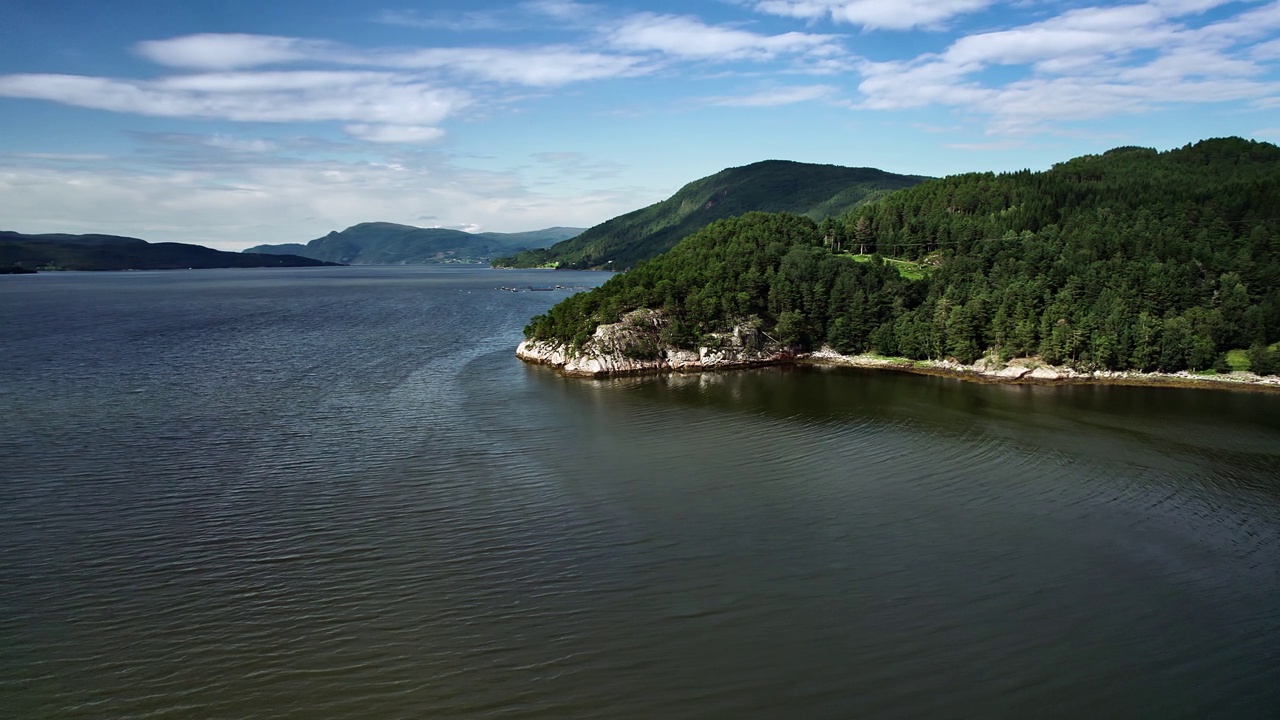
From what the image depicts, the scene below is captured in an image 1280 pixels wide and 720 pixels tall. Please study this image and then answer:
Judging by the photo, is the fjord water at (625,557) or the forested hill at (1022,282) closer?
the fjord water at (625,557)

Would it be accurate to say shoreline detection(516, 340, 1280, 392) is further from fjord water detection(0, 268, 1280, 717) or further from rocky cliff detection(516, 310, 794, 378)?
fjord water detection(0, 268, 1280, 717)

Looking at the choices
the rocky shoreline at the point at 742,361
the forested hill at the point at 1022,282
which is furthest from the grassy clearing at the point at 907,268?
the rocky shoreline at the point at 742,361

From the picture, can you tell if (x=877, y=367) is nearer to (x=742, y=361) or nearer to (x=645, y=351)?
(x=742, y=361)

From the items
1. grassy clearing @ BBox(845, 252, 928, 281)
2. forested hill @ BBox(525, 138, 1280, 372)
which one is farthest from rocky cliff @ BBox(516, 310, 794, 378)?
grassy clearing @ BBox(845, 252, 928, 281)

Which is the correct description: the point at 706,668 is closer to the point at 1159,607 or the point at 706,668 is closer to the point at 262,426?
the point at 1159,607


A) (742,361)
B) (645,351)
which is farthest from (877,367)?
(645,351)

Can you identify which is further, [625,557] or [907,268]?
[907,268]

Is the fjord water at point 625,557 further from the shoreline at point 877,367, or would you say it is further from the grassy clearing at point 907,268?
the grassy clearing at point 907,268
